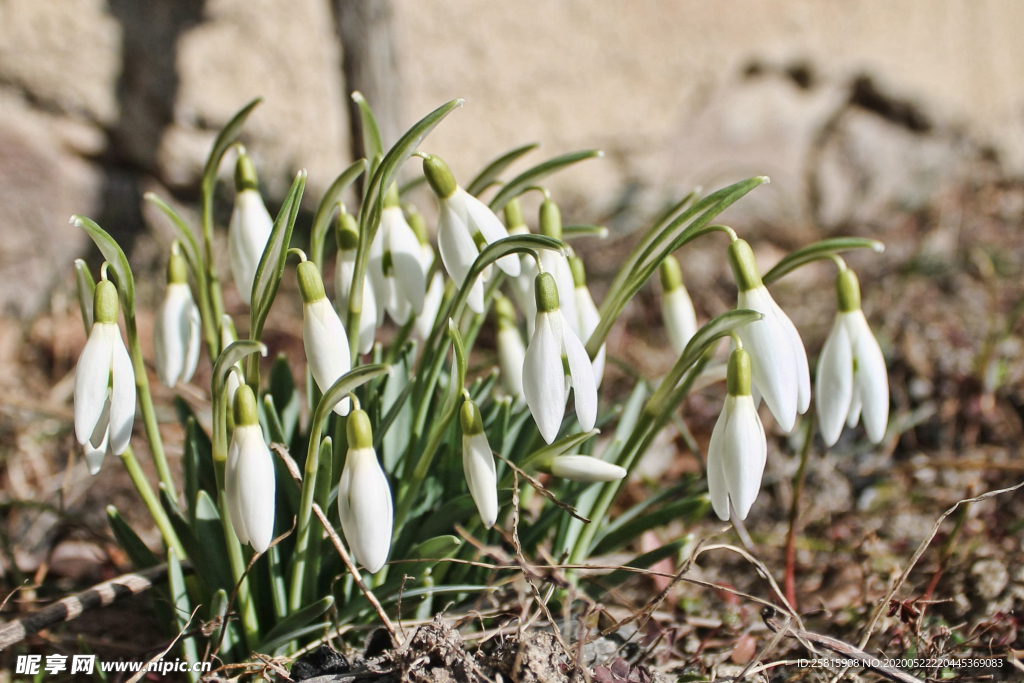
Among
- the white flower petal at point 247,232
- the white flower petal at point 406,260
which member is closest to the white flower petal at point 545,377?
the white flower petal at point 406,260

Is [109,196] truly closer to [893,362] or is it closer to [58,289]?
[58,289]

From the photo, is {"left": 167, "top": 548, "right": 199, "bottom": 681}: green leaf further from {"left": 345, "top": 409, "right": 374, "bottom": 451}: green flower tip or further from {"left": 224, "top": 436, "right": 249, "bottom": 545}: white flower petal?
{"left": 345, "top": 409, "right": 374, "bottom": 451}: green flower tip

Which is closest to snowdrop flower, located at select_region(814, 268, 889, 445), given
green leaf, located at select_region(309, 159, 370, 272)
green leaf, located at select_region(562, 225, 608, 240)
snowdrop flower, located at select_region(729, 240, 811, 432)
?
snowdrop flower, located at select_region(729, 240, 811, 432)

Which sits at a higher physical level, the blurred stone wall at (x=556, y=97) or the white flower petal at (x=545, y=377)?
the blurred stone wall at (x=556, y=97)

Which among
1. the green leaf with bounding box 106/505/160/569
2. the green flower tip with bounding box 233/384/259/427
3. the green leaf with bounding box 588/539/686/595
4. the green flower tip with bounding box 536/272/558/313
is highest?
the green flower tip with bounding box 536/272/558/313

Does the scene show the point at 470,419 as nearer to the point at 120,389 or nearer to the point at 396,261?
the point at 396,261

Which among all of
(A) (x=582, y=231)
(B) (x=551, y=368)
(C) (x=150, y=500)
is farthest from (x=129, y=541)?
(A) (x=582, y=231)

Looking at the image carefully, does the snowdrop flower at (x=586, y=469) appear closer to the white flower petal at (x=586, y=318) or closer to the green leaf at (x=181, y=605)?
the white flower petal at (x=586, y=318)
